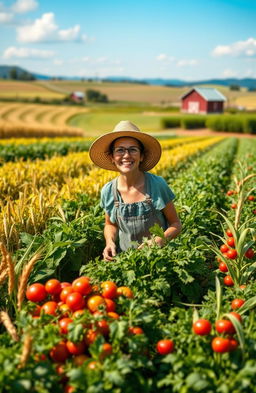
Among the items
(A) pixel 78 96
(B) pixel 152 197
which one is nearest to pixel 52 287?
(B) pixel 152 197

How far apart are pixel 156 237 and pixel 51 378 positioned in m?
1.82

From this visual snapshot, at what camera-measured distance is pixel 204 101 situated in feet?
204

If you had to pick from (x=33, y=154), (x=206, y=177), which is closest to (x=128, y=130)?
(x=206, y=177)

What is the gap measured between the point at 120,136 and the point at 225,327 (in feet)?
6.87

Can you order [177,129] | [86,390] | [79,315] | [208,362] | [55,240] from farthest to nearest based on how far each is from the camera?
[177,129]
[55,240]
[79,315]
[208,362]
[86,390]

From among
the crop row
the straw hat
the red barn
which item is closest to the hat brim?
the straw hat

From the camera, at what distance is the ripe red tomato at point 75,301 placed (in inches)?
94.3

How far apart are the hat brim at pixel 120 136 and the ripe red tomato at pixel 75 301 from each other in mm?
1669

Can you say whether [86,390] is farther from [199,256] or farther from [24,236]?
[24,236]

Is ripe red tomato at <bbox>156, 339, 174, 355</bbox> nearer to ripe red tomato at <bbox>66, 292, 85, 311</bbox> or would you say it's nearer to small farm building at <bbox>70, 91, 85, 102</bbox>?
ripe red tomato at <bbox>66, 292, 85, 311</bbox>

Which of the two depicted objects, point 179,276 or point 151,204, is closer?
point 179,276

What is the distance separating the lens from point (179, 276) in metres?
3.15

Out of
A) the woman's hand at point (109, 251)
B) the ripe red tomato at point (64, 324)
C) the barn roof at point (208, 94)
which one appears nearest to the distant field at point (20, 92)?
the barn roof at point (208, 94)

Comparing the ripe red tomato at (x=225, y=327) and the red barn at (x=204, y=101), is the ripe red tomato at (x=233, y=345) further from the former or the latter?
the red barn at (x=204, y=101)
